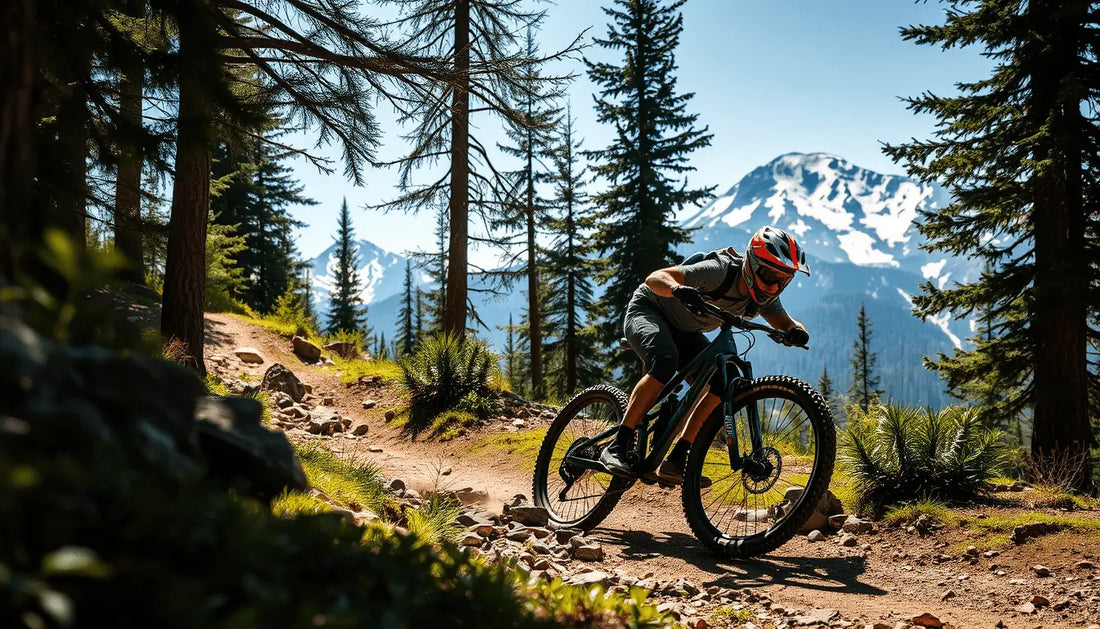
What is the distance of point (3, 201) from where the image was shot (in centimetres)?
191

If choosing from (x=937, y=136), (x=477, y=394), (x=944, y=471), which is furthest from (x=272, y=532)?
(x=937, y=136)

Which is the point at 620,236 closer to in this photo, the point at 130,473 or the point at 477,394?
the point at 477,394

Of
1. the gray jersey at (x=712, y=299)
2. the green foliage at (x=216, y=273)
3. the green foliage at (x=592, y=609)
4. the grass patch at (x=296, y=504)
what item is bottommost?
the green foliage at (x=592, y=609)

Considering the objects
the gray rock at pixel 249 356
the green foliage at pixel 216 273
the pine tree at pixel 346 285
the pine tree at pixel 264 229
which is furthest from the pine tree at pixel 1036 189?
the pine tree at pixel 346 285

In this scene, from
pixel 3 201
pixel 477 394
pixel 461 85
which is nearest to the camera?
pixel 3 201

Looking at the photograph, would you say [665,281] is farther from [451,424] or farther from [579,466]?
[451,424]

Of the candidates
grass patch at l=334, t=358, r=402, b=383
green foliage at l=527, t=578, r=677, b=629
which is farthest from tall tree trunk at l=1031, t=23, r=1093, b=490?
grass patch at l=334, t=358, r=402, b=383

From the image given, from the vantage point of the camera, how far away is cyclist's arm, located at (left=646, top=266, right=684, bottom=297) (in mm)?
4660

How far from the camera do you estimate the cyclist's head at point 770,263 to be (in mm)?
4383

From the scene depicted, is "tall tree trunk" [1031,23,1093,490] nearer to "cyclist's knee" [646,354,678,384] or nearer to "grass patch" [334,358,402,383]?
"cyclist's knee" [646,354,678,384]

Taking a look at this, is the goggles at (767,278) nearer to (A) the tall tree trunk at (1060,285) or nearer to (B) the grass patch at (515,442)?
(B) the grass patch at (515,442)

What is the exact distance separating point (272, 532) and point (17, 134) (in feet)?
5.25

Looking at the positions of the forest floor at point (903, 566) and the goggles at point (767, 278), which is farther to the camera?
the goggles at point (767, 278)

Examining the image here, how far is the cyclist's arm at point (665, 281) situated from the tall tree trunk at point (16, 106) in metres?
3.56
